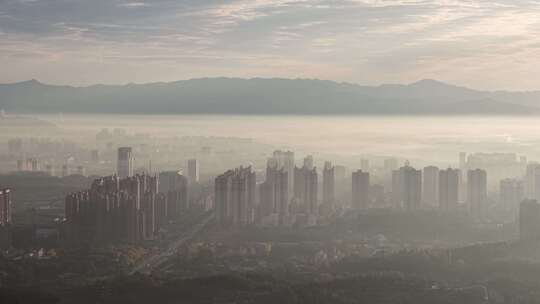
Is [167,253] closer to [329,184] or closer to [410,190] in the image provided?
[329,184]

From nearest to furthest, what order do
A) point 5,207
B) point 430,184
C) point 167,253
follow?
point 167,253
point 5,207
point 430,184

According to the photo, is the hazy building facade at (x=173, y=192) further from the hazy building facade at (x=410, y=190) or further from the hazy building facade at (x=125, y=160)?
the hazy building facade at (x=410, y=190)

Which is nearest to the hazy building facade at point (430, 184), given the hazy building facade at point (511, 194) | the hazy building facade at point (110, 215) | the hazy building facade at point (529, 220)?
the hazy building facade at point (511, 194)

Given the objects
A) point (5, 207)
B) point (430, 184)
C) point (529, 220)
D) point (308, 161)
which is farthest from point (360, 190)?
point (5, 207)

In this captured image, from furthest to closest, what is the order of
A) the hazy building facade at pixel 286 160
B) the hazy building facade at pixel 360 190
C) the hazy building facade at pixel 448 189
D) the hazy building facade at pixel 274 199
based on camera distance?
the hazy building facade at pixel 286 160 < the hazy building facade at pixel 360 190 < the hazy building facade at pixel 448 189 < the hazy building facade at pixel 274 199

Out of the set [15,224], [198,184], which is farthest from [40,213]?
[198,184]

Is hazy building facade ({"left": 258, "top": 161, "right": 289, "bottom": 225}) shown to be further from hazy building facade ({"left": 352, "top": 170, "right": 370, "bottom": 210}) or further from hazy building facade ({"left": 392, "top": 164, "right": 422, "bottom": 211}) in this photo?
hazy building facade ({"left": 392, "top": 164, "right": 422, "bottom": 211})

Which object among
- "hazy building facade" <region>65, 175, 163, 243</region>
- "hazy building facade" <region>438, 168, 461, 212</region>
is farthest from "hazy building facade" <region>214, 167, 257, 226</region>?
"hazy building facade" <region>438, 168, 461, 212</region>
